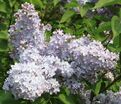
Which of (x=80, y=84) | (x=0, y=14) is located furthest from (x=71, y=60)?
(x=0, y=14)

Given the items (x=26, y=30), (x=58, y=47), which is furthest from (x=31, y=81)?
(x=26, y=30)

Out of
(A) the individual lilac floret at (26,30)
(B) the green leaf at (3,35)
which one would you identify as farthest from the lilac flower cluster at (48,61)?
(B) the green leaf at (3,35)

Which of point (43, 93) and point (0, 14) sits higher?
point (0, 14)

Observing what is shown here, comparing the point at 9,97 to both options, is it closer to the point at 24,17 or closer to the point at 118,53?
the point at 24,17

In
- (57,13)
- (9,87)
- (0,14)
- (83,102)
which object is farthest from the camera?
(57,13)

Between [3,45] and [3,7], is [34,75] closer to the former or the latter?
[3,45]

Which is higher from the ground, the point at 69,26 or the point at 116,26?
the point at 69,26
